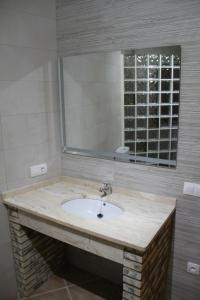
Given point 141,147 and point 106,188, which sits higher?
point 141,147

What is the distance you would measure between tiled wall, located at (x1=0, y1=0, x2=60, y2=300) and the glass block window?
66 centimetres

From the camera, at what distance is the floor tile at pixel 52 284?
2.08m

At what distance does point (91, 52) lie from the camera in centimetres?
187

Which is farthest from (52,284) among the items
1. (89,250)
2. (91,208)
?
(89,250)

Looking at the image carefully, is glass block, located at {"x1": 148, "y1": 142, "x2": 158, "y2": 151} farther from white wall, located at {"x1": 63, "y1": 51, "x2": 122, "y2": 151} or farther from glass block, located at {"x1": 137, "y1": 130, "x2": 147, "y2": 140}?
white wall, located at {"x1": 63, "y1": 51, "x2": 122, "y2": 151}

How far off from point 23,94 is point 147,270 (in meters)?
1.43

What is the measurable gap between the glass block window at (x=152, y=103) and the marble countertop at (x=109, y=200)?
29 centimetres

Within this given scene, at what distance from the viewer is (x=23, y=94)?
5.97 ft

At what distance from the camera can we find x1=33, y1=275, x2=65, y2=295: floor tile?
2.08 m

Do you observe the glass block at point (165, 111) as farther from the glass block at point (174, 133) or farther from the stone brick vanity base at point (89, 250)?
the stone brick vanity base at point (89, 250)

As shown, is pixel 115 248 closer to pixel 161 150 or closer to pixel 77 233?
pixel 77 233

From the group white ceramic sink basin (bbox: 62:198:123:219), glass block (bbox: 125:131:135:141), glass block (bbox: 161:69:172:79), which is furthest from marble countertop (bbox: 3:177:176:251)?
glass block (bbox: 161:69:172:79)

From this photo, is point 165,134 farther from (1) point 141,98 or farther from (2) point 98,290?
(2) point 98,290

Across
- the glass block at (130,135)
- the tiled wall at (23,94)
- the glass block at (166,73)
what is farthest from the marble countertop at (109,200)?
the glass block at (166,73)
